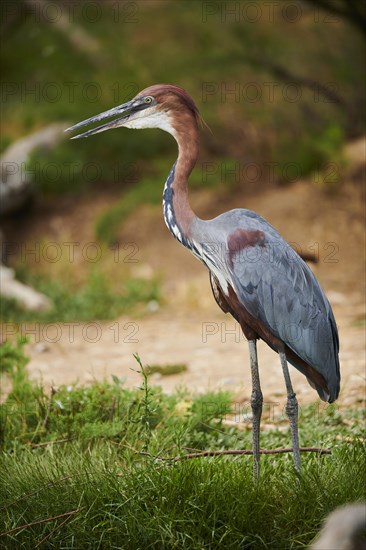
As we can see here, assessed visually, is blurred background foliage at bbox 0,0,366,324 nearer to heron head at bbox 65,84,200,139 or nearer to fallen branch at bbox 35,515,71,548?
heron head at bbox 65,84,200,139

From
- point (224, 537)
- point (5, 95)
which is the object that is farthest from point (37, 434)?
point (5, 95)

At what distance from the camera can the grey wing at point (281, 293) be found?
12.5 ft

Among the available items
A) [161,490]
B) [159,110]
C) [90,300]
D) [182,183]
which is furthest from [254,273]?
[90,300]

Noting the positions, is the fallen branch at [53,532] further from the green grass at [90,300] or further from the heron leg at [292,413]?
the green grass at [90,300]

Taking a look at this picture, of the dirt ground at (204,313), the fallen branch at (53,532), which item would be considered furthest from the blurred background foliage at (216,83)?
the fallen branch at (53,532)

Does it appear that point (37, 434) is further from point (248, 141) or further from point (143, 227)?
point (248, 141)

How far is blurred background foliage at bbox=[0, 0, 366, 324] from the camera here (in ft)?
30.8

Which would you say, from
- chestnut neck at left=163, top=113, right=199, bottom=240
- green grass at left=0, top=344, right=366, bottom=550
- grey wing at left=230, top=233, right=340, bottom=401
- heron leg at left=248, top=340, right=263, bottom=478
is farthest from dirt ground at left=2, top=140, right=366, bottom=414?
chestnut neck at left=163, top=113, right=199, bottom=240

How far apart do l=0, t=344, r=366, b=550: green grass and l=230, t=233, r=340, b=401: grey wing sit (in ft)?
1.82

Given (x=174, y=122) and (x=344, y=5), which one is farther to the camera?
(x=344, y=5)

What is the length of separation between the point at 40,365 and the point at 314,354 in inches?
118

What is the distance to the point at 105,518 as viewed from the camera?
3.62 m

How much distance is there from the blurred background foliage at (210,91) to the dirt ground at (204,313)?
0.83ft

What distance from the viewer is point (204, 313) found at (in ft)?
25.4
